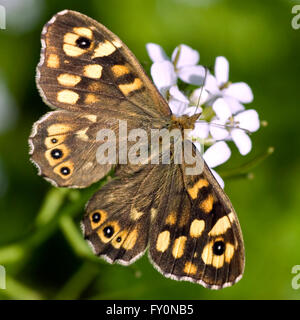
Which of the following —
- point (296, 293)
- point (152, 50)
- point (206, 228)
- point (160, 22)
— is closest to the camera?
point (206, 228)

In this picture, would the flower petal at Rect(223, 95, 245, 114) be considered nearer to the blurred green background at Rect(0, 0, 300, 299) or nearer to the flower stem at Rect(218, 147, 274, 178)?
the flower stem at Rect(218, 147, 274, 178)

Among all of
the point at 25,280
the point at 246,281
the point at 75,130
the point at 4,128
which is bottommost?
the point at 25,280

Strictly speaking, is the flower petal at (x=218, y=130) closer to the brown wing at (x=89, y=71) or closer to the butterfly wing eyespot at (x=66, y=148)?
the brown wing at (x=89, y=71)

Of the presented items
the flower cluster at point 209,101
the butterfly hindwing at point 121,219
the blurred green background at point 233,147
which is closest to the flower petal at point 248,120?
the flower cluster at point 209,101

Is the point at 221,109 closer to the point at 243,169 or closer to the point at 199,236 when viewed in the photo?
the point at 243,169

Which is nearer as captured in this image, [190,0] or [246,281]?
[246,281]

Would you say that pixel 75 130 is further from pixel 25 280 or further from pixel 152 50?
pixel 25 280

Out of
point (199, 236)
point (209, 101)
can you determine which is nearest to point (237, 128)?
point (209, 101)
